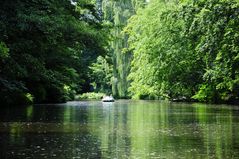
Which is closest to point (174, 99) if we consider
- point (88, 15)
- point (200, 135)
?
point (88, 15)

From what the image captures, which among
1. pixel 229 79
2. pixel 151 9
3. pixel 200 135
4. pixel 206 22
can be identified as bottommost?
pixel 200 135

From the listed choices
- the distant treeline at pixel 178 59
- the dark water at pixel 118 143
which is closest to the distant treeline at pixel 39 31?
the dark water at pixel 118 143

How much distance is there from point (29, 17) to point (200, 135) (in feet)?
31.4

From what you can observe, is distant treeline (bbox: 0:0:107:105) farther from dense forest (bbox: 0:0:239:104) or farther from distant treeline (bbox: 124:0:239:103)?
distant treeline (bbox: 124:0:239:103)

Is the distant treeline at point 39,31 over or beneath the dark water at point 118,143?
over

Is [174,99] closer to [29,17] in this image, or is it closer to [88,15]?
[88,15]

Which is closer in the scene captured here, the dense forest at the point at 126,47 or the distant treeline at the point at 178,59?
the dense forest at the point at 126,47

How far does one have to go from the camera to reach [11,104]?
42.6 metres

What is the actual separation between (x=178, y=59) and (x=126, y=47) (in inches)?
687

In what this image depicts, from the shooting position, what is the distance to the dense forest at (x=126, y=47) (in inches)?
926

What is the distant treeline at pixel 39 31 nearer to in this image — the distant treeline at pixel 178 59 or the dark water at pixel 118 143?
the dark water at pixel 118 143

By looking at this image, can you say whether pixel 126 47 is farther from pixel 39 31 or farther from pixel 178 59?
pixel 39 31

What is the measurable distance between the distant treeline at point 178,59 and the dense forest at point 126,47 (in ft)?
0.25

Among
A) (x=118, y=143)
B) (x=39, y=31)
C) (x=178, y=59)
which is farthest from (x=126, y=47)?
(x=118, y=143)
